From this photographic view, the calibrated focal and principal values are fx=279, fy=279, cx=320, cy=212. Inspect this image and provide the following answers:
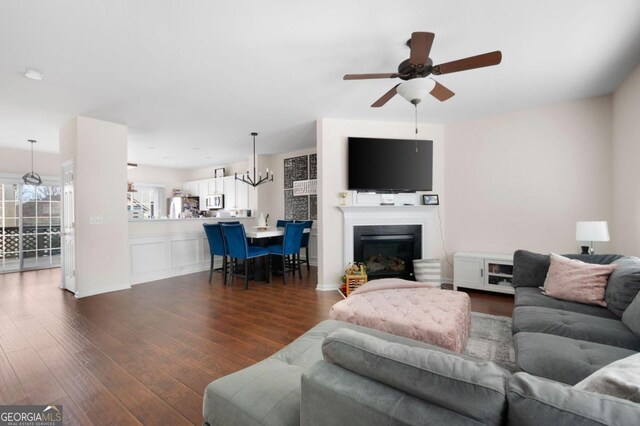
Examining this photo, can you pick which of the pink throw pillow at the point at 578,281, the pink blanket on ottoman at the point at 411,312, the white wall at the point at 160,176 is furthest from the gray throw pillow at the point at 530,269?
the white wall at the point at 160,176

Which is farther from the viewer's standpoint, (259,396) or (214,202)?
(214,202)

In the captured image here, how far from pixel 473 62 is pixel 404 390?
218cm

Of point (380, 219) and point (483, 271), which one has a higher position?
point (380, 219)

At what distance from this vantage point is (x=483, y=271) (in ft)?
12.8

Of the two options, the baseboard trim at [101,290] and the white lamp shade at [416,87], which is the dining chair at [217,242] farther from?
the white lamp shade at [416,87]

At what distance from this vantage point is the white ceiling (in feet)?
6.49

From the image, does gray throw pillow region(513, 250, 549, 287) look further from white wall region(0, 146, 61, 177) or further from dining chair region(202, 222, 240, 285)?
white wall region(0, 146, 61, 177)

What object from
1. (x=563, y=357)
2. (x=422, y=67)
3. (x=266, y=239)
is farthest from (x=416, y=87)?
(x=266, y=239)

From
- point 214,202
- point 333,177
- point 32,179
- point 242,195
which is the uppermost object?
point 32,179

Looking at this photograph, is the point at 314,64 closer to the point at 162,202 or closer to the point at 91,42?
the point at 91,42

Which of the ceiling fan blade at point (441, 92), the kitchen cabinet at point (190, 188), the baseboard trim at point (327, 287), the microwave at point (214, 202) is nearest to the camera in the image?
the ceiling fan blade at point (441, 92)

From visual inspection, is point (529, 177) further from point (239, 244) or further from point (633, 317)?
point (239, 244)

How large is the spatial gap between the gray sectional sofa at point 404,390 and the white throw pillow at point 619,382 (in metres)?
0.12

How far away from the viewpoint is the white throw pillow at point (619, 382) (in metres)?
0.69
